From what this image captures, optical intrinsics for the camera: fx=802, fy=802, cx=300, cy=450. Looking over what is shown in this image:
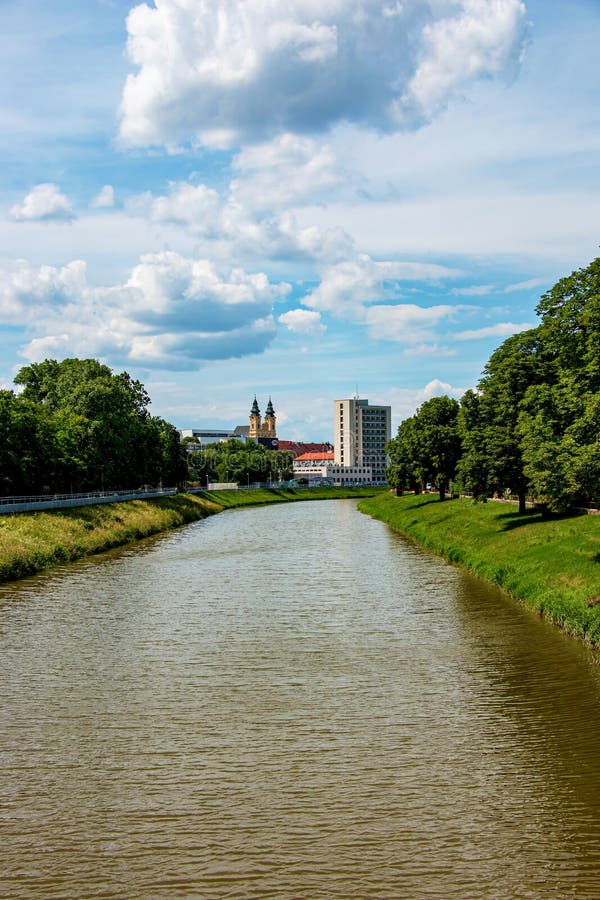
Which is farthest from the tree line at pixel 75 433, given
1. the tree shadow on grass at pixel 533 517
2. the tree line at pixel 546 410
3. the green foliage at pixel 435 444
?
the tree shadow on grass at pixel 533 517

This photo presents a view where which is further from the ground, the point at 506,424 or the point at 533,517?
the point at 506,424

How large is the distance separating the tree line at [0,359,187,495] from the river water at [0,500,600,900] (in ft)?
141

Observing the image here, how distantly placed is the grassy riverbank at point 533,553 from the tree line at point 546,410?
6.49 ft

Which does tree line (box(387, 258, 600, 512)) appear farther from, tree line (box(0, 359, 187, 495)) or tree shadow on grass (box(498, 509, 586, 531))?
tree line (box(0, 359, 187, 495))

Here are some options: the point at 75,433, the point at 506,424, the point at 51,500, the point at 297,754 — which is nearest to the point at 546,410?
the point at 506,424

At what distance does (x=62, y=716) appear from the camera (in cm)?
2198

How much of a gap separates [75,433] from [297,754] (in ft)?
264

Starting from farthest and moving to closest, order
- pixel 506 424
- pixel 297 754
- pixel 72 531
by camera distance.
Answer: pixel 72 531
pixel 506 424
pixel 297 754

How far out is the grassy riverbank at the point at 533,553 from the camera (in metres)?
32.0

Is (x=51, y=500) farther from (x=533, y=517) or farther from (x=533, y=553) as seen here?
(x=533, y=553)

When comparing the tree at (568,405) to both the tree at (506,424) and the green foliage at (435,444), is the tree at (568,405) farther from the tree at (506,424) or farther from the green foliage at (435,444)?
the green foliage at (435,444)

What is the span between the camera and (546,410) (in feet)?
167

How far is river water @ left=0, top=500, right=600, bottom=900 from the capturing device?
13820mm

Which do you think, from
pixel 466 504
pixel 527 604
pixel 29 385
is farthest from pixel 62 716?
pixel 29 385
